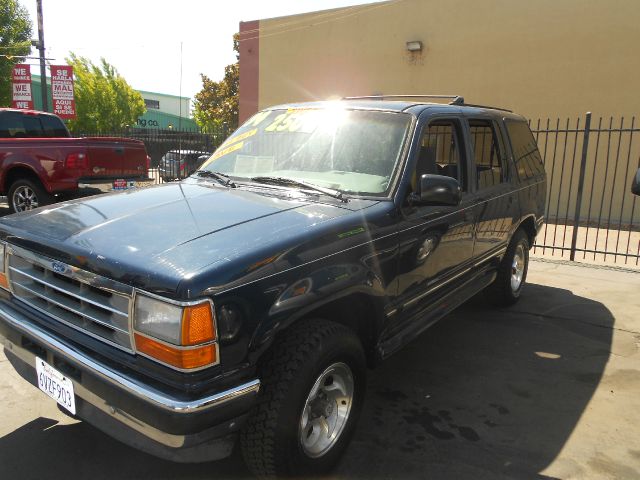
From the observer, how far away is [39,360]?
2.50m

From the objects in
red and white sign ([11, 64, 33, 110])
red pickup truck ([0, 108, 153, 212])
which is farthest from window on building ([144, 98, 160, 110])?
red pickup truck ([0, 108, 153, 212])

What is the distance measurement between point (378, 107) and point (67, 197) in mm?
6958

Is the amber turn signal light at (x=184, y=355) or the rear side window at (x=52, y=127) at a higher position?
the rear side window at (x=52, y=127)

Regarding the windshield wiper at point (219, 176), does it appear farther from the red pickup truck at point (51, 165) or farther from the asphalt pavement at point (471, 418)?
the red pickup truck at point (51, 165)

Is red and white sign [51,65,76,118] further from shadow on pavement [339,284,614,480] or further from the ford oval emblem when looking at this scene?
the ford oval emblem

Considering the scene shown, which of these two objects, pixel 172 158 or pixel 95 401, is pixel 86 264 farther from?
pixel 172 158

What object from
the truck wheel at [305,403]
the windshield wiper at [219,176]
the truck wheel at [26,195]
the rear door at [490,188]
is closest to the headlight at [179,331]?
the truck wheel at [305,403]

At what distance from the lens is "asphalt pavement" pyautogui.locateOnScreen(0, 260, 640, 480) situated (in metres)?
2.78

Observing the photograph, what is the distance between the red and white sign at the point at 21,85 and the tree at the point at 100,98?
1765 centimetres

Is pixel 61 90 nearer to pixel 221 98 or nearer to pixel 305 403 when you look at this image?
pixel 305 403

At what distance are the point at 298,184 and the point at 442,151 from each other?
1.74 metres

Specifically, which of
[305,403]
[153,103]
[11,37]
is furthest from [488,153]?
[153,103]

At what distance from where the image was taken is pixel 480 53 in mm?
14281

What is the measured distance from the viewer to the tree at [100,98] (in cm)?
3597
